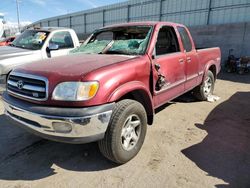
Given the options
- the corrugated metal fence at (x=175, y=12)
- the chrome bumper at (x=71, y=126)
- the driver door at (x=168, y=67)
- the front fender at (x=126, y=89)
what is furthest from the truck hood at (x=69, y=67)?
the corrugated metal fence at (x=175, y=12)

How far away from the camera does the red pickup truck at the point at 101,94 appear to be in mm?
2449

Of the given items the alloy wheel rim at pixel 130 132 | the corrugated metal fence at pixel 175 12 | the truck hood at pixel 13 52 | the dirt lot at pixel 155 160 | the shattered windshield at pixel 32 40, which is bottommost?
the dirt lot at pixel 155 160

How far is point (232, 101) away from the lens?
5.79 m

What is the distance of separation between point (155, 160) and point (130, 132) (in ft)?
1.76

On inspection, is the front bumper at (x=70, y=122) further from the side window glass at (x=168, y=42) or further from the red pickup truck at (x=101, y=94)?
the side window glass at (x=168, y=42)

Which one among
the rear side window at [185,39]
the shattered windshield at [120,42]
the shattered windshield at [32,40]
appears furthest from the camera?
the shattered windshield at [32,40]

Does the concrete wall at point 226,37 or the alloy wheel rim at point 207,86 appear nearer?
the alloy wheel rim at point 207,86

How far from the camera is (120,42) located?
3.76m

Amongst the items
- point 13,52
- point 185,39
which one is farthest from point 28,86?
point 13,52

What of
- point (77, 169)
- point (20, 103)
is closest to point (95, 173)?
point (77, 169)

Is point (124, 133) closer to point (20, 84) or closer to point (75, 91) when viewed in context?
point (75, 91)

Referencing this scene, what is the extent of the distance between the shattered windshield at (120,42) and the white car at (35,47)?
190 centimetres

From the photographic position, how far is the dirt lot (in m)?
2.66

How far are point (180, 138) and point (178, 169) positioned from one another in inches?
35.7
